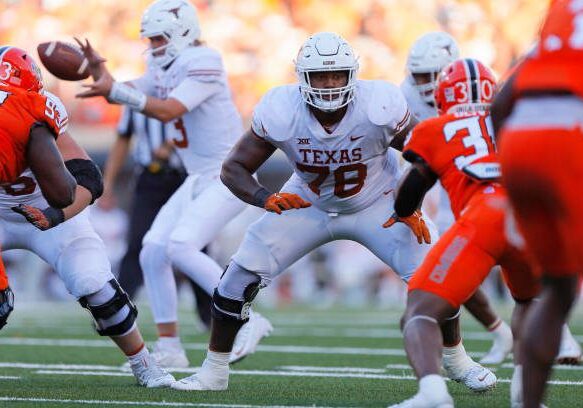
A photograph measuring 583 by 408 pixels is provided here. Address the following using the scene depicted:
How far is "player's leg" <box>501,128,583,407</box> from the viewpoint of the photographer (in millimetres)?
2869

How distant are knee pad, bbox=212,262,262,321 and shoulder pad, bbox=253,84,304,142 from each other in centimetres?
56

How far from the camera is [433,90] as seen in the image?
20.7ft

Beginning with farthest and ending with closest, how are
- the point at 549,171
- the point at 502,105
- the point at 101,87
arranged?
the point at 101,87 → the point at 502,105 → the point at 549,171

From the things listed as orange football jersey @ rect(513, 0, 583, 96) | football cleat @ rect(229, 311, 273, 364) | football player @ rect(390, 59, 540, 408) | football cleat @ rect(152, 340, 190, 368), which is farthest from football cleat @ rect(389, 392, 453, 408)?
football cleat @ rect(152, 340, 190, 368)

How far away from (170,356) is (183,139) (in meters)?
1.20

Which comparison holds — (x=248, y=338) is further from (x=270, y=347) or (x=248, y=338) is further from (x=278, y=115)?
(x=278, y=115)

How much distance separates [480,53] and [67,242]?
41.2 feet

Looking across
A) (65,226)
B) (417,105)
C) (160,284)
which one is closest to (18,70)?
(65,226)

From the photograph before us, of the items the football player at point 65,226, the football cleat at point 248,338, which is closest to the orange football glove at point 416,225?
the football player at point 65,226

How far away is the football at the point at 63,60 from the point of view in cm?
555

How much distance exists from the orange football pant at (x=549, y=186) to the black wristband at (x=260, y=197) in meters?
1.71

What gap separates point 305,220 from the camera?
15.7ft

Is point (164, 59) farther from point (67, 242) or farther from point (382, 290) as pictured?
point (382, 290)

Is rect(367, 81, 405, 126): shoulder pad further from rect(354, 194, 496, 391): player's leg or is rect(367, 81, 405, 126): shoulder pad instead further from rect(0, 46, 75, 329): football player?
rect(0, 46, 75, 329): football player
